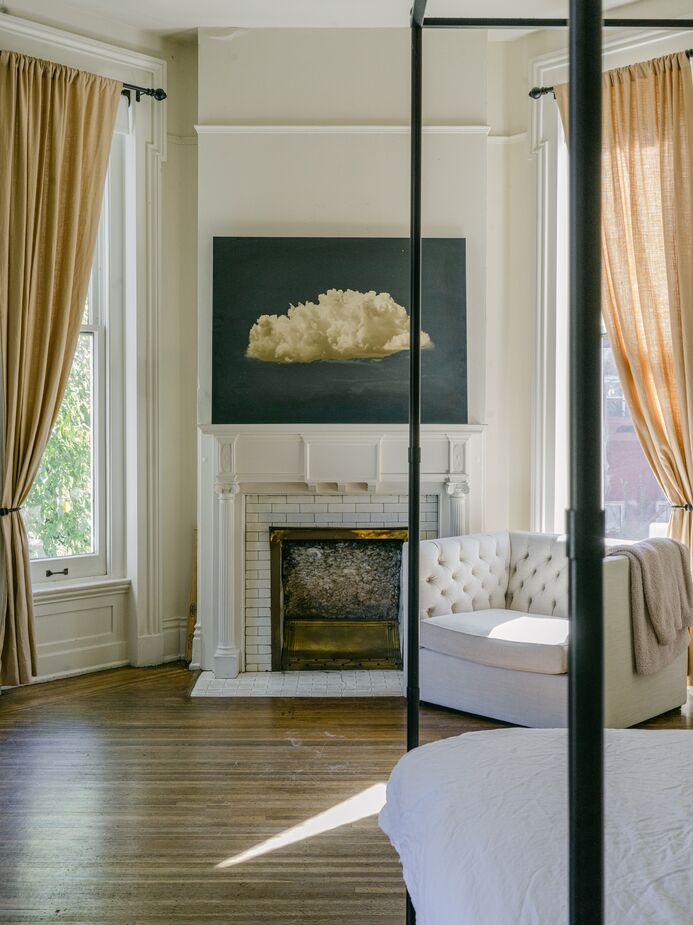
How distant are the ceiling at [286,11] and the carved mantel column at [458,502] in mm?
2393

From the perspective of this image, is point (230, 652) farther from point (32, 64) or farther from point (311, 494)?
point (32, 64)

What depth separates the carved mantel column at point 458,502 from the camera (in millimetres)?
4621

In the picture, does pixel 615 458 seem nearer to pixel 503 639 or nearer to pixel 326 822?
pixel 503 639

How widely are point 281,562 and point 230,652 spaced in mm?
557

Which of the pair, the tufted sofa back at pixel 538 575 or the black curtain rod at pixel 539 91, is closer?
the tufted sofa back at pixel 538 575

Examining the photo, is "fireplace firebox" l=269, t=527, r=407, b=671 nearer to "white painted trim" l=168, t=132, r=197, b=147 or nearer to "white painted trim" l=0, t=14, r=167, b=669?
"white painted trim" l=0, t=14, r=167, b=669

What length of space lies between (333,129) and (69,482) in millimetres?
2408

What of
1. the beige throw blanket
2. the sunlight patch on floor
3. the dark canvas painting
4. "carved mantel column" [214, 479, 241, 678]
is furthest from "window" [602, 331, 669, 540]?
the sunlight patch on floor

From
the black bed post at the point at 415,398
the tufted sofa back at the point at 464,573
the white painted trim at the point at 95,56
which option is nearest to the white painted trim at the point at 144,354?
the white painted trim at the point at 95,56

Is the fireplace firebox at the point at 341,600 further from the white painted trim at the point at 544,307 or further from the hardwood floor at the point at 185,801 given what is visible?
the white painted trim at the point at 544,307

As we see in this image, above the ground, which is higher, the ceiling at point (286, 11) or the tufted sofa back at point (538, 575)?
the ceiling at point (286, 11)

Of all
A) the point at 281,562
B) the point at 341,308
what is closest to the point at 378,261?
the point at 341,308

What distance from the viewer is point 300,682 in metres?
4.50

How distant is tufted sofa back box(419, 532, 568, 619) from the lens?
13.8ft
